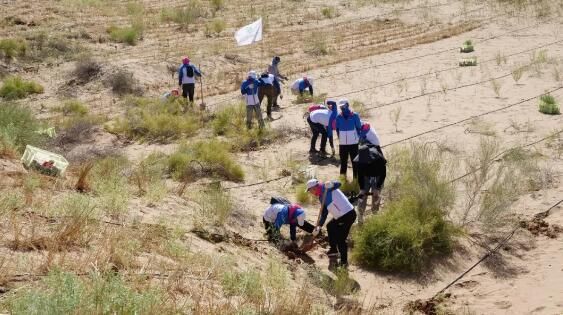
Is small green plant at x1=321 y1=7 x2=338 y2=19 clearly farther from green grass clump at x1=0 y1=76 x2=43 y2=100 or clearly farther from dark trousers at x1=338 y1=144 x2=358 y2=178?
dark trousers at x1=338 y1=144 x2=358 y2=178

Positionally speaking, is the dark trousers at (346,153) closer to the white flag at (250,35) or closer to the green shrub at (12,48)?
the white flag at (250,35)

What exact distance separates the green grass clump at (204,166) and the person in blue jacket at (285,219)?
2.93m

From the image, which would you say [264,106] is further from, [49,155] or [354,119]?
[49,155]

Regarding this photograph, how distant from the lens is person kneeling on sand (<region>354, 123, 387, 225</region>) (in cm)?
1100

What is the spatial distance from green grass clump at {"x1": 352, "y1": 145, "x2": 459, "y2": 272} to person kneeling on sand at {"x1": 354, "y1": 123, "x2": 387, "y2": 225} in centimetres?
39

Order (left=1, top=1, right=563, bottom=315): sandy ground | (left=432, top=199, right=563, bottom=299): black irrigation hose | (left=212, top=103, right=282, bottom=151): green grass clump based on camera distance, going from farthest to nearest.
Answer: (left=212, top=103, right=282, bottom=151): green grass clump < (left=432, top=199, right=563, bottom=299): black irrigation hose < (left=1, top=1, right=563, bottom=315): sandy ground

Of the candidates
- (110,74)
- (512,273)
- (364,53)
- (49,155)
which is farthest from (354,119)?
(364,53)

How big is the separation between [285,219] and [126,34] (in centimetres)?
1832

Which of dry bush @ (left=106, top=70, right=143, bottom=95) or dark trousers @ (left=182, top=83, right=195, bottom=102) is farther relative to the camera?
dry bush @ (left=106, top=70, right=143, bottom=95)

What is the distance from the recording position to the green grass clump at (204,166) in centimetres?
1297

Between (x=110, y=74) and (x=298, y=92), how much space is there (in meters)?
6.50

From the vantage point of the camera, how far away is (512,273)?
9469 mm

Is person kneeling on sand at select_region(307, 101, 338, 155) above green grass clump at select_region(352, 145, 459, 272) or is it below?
above

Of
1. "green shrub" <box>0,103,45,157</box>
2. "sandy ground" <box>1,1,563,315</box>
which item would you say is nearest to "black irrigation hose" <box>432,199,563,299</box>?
"sandy ground" <box>1,1,563,315</box>
